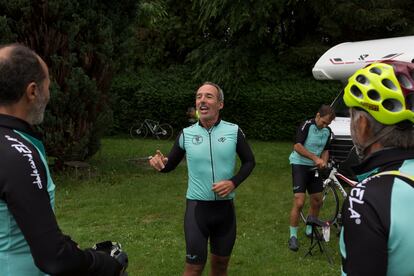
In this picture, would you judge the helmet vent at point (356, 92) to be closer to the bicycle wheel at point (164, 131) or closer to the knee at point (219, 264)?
the knee at point (219, 264)

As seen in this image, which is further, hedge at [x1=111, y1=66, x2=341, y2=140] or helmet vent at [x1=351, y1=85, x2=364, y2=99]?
hedge at [x1=111, y1=66, x2=341, y2=140]

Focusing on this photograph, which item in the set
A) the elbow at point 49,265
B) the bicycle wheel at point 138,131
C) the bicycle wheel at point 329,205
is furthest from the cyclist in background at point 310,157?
the bicycle wheel at point 138,131

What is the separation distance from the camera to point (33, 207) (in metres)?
1.88

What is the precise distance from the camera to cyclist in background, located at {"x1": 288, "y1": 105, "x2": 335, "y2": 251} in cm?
701

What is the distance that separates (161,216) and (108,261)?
6.55 metres

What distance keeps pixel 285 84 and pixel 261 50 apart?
2.33 metres

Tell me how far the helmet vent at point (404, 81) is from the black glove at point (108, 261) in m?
1.41

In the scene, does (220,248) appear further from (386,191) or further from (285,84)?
(285,84)

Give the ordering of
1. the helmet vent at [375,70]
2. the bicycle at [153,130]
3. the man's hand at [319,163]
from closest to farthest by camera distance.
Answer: the helmet vent at [375,70] < the man's hand at [319,163] < the bicycle at [153,130]

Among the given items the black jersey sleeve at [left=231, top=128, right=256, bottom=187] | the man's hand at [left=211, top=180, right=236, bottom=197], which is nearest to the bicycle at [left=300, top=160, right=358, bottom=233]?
the black jersey sleeve at [left=231, top=128, right=256, bottom=187]

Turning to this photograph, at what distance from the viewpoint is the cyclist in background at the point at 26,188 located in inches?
74.0

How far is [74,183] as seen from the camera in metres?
11.1

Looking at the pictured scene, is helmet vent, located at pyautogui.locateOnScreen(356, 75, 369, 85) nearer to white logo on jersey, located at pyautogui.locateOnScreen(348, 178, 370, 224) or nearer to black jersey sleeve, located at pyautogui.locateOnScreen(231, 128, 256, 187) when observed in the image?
white logo on jersey, located at pyautogui.locateOnScreen(348, 178, 370, 224)

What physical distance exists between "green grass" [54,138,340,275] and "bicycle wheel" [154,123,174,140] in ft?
22.2
